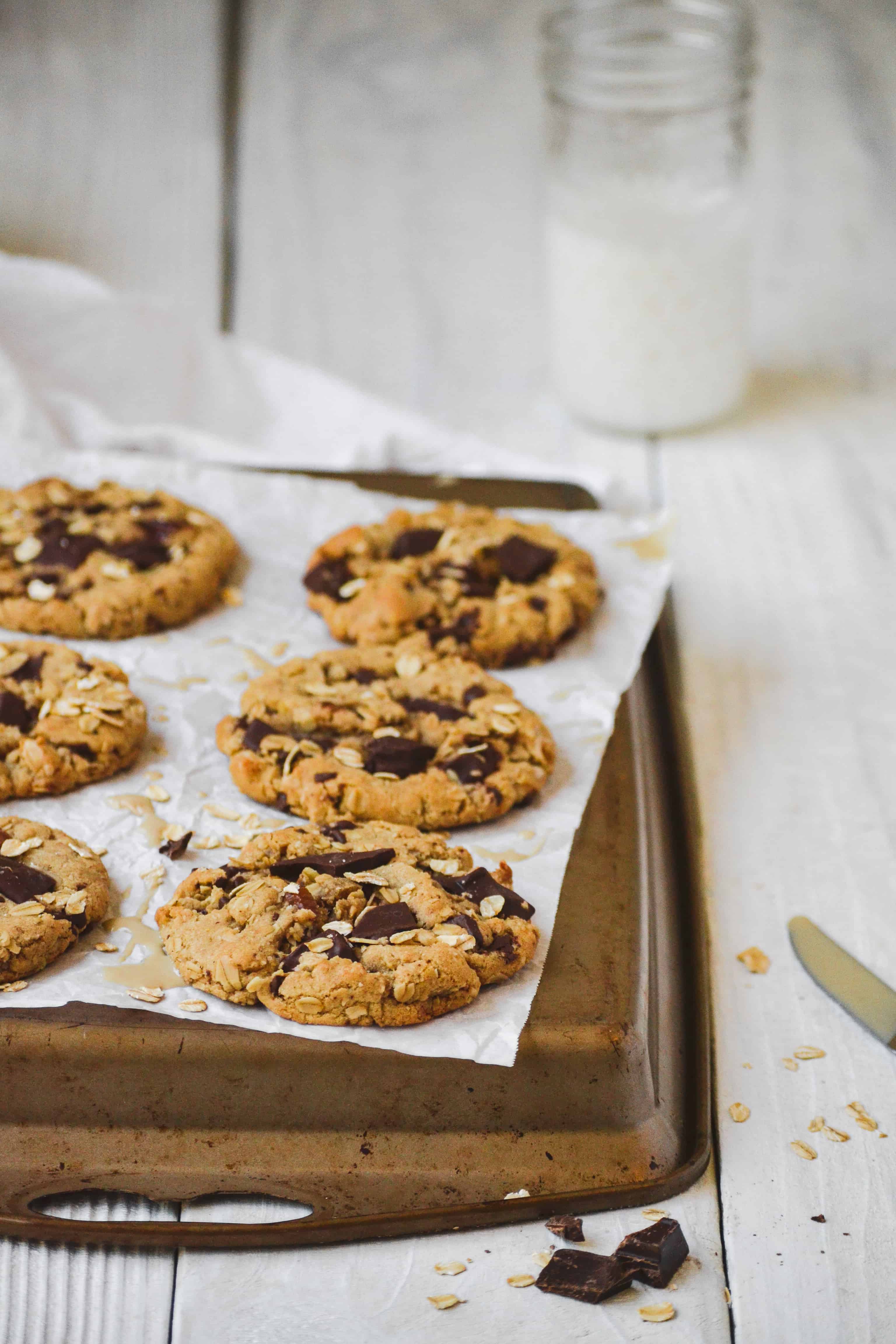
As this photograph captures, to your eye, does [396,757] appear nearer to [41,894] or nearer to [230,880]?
[230,880]

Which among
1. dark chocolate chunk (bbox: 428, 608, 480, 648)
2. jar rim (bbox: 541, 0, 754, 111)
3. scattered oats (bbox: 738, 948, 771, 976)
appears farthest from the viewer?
jar rim (bbox: 541, 0, 754, 111)

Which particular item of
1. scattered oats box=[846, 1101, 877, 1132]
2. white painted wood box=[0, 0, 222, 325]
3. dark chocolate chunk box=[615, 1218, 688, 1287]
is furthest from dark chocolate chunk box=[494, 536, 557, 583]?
white painted wood box=[0, 0, 222, 325]

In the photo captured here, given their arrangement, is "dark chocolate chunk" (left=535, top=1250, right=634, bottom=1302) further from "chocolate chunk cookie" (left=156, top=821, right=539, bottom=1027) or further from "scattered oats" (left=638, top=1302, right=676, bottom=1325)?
"chocolate chunk cookie" (left=156, top=821, right=539, bottom=1027)

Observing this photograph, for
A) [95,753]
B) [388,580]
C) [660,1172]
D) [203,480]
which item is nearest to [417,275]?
[203,480]

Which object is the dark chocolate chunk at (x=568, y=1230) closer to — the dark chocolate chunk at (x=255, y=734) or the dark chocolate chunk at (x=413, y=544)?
the dark chocolate chunk at (x=255, y=734)

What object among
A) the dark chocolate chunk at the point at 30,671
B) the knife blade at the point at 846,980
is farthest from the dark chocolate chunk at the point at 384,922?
the dark chocolate chunk at the point at 30,671

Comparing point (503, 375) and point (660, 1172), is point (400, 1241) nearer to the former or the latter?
point (660, 1172)
